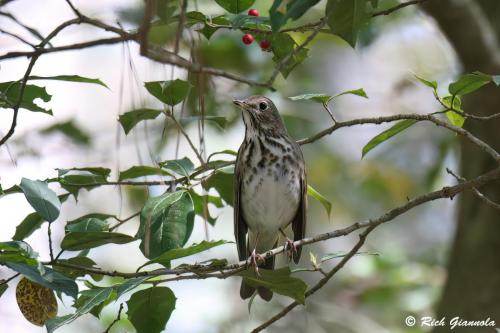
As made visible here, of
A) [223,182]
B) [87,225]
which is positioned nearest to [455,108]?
Result: [223,182]

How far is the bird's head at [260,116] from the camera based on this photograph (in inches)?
179

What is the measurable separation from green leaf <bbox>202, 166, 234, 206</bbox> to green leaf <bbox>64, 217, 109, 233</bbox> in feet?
1.87

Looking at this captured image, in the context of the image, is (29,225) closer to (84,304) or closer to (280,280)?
(84,304)

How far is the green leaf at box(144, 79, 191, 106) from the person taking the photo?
3029mm

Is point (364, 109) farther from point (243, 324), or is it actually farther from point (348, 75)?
point (243, 324)

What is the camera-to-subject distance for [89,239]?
278 cm

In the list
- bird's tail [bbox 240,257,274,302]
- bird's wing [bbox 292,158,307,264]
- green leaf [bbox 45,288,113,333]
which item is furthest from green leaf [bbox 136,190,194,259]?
bird's wing [bbox 292,158,307,264]

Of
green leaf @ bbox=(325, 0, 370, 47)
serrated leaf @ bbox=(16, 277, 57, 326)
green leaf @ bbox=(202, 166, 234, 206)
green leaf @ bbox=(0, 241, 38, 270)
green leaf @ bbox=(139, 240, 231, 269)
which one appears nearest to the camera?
green leaf @ bbox=(0, 241, 38, 270)

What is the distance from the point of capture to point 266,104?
4.74 m

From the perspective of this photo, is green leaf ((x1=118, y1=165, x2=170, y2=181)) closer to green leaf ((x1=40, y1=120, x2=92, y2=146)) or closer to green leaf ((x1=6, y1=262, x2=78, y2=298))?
green leaf ((x1=6, y1=262, x2=78, y2=298))

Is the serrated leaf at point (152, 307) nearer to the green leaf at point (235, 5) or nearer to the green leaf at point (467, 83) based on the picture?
the green leaf at point (235, 5)

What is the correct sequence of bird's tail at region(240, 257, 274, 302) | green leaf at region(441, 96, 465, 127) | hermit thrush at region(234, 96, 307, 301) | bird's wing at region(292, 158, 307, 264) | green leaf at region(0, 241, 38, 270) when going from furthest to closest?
bird's wing at region(292, 158, 307, 264)
hermit thrush at region(234, 96, 307, 301)
bird's tail at region(240, 257, 274, 302)
green leaf at region(441, 96, 465, 127)
green leaf at region(0, 241, 38, 270)

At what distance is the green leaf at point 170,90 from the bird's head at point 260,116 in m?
1.44

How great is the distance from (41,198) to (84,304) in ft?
1.27
